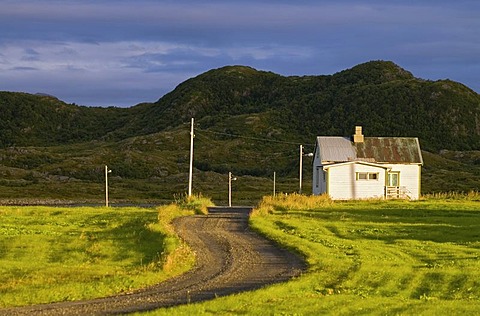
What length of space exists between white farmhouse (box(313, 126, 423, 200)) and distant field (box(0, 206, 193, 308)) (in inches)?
788

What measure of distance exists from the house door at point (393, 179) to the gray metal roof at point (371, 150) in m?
1.11

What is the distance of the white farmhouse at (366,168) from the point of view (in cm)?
6244

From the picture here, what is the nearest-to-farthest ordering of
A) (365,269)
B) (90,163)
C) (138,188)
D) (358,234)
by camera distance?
(365,269) < (358,234) < (138,188) < (90,163)

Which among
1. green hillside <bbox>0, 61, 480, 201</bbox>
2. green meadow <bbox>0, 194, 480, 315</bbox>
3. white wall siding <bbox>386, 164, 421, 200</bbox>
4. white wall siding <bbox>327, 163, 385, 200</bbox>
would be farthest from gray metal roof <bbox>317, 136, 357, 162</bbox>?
green hillside <bbox>0, 61, 480, 201</bbox>

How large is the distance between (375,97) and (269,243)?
552ft

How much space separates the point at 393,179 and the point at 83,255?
135 ft

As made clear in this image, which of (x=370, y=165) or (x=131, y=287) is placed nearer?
(x=131, y=287)

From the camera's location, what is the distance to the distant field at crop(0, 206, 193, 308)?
19.6 m

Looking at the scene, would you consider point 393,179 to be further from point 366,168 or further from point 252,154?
point 252,154

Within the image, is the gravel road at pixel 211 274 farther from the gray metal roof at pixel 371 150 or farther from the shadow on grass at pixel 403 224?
the gray metal roof at pixel 371 150

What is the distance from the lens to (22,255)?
91.9 feet

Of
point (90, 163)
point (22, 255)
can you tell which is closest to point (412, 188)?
point (22, 255)

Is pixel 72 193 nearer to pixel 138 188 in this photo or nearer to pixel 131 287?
pixel 138 188

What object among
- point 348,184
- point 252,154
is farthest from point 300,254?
point 252,154
